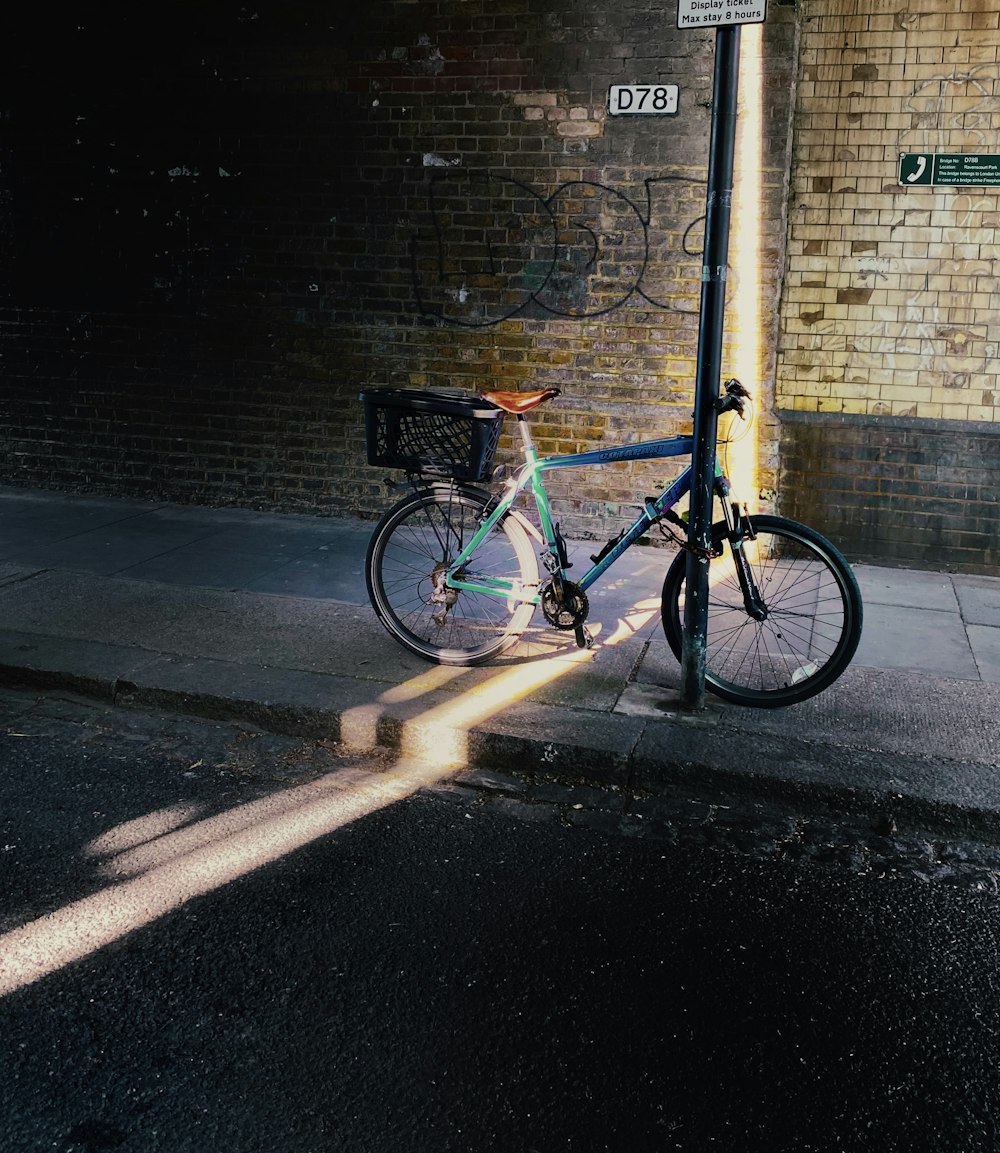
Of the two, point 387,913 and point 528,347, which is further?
point 528,347

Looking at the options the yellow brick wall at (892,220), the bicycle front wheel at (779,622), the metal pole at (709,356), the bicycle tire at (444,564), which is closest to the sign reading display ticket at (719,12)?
the metal pole at (709,356)

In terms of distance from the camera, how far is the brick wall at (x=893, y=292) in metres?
6.48

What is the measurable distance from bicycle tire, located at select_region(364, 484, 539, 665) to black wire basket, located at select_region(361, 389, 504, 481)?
0.51 ft

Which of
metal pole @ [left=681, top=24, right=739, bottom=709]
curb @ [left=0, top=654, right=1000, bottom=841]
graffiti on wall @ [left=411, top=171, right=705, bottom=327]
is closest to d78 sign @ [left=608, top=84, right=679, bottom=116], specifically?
graffiti on wall @ [left=411, top=171, right=705, bottom=327]

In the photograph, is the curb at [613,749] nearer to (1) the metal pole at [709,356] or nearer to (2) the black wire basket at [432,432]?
(1) the metal pole at [709,356]

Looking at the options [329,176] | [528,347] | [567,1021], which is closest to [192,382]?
[329,176]

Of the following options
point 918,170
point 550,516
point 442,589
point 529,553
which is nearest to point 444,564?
point 442,589

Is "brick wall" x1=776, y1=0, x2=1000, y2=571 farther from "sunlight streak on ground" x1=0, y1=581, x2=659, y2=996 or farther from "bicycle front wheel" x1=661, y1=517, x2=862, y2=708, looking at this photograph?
"sunlight streak on ground" x1=0, y1=581, x2=659, y2=996

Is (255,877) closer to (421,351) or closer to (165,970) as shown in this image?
(165,970)

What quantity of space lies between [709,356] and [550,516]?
107cm

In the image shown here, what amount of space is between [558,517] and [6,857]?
4514 mm

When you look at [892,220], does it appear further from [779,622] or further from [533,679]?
[533,679]

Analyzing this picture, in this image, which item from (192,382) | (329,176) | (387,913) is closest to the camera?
(387,913)

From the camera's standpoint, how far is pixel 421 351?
7.57 m
